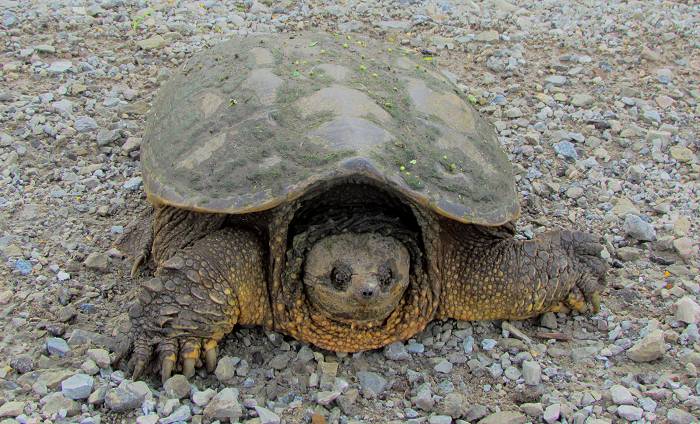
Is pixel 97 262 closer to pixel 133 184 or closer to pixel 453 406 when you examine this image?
pixel 133 184

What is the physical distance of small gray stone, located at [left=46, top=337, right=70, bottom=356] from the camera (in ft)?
10.2

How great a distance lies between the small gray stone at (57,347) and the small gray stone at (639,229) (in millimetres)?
2797

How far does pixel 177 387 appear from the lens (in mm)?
2982

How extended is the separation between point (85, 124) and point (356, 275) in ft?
8.31

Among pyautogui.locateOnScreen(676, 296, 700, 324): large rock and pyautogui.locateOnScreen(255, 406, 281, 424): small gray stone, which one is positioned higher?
pyautogui.locateOnScreen(676, 296, 700, 324): large rock

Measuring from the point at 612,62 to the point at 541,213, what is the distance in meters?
2.19

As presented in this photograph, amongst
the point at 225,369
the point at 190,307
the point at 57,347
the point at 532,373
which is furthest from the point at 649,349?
the point at 57,347

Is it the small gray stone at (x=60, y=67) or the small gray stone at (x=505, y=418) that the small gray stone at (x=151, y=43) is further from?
the small gray stone at (x=505, y=418)

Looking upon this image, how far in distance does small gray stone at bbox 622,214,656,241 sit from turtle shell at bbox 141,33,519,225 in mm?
849

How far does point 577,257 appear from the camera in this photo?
3.63m

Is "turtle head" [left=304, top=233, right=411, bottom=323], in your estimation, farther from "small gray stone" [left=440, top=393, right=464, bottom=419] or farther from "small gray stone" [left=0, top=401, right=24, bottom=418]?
"small gray stone" [left=0, top=401, right=24, bottom=418]

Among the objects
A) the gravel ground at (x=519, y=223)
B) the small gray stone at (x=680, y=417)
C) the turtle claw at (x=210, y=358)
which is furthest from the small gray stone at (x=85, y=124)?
the small gray stone at (x=680, y=417)

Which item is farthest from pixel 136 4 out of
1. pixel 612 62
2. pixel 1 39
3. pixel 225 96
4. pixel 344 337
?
pixel 344 337

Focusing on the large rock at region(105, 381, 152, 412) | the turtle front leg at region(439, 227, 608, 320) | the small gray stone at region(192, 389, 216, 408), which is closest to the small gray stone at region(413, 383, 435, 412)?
the turtle front leg at region(439, 227, 608, 320)
